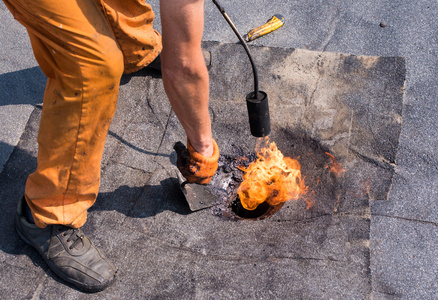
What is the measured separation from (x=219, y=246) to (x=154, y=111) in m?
1.10

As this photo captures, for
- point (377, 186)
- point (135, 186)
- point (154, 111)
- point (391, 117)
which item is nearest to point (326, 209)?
point (377, 186)

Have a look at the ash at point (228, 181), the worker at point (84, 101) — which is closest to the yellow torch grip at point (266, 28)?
the ash at point (228, 181)

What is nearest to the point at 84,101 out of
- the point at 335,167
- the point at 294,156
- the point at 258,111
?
the point at 258,111

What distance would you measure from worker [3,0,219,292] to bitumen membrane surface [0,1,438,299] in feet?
0.54

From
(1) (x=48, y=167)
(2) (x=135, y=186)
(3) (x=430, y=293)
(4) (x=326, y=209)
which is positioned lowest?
(3) (x=430, y=293)

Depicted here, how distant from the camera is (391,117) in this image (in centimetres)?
276

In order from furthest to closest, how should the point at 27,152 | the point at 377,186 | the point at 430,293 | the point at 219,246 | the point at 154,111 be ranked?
the point at 154,111 → the point at 27,152 → the point at 377,186 → the point at 219,246 → the point at 430,293

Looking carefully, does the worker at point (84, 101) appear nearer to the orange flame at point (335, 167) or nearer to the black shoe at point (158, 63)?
the black shoe at point (158, 63)

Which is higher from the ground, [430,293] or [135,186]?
[135,186]

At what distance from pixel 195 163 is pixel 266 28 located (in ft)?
5.86

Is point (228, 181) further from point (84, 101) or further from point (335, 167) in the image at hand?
point (84, 101)

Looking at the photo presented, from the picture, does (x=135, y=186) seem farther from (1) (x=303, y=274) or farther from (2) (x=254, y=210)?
(1) (x=303, y=274)

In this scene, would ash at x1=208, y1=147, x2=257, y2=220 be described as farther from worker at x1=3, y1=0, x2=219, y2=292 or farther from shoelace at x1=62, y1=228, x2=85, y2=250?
shoelace at x1=62, y1=228, x2=85, y2=250

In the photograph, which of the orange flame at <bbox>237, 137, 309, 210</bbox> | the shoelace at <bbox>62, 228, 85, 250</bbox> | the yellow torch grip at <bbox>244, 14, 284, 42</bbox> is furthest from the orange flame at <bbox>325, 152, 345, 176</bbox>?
the shoelace at <bbox>62, 228, 85, 250</bbox>
